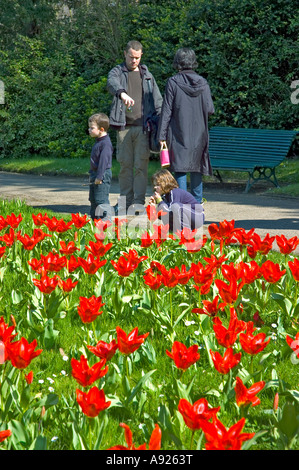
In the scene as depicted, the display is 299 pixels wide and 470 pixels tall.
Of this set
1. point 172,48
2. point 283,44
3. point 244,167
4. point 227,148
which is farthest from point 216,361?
point 172,48

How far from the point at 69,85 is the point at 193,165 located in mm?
11230

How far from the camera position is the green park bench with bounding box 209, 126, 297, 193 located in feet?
34.7

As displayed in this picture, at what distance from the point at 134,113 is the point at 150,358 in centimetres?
518

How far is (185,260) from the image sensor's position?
4.59 m

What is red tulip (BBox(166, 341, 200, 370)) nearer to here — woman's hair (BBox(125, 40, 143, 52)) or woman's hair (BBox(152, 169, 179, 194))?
woman's hair (BBox(152, 169, 179, 194))

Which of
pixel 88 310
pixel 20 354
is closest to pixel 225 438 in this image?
pixel 20 354

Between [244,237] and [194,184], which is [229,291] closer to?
[244,237]

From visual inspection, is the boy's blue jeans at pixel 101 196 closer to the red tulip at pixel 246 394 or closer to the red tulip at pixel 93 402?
the red tulip at pixel 246 394

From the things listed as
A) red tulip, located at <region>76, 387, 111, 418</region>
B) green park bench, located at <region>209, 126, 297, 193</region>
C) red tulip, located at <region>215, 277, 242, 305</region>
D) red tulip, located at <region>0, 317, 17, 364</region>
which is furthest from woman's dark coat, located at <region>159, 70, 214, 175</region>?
red tulip, located at <region>76, 387, 111, 418</region>

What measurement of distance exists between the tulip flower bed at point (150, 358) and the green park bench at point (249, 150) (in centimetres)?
590

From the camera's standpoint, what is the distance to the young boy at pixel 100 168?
6.99 metres

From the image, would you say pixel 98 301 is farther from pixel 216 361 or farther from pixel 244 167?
pixel 244 167

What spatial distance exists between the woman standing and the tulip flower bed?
230cm

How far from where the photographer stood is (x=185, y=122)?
23.3 ft
